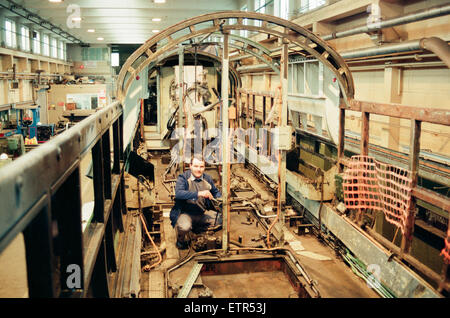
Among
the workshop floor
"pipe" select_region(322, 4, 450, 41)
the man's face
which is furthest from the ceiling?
the workshop floor

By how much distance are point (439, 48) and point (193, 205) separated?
3579 millimetres

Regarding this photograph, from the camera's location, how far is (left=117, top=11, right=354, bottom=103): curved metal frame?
200 inches

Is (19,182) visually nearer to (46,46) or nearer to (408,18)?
(408,18)

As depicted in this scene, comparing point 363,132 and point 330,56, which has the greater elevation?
point 330,56

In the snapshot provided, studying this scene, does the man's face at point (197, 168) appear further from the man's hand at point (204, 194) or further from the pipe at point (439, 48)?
the pipe at point (439, 48)

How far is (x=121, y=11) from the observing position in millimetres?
15180

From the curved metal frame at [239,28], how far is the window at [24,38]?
14.7 metres

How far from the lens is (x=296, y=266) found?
4.75 m

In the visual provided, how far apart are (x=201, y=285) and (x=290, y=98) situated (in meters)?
4.29

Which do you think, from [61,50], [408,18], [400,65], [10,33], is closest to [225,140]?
[408,18]

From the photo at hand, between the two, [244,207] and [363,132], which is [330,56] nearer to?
[363,132]

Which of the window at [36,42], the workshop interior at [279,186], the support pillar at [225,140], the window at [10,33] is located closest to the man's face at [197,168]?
the workshop interior at [279,186]

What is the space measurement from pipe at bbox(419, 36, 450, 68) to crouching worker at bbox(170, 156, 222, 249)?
3.10 m
